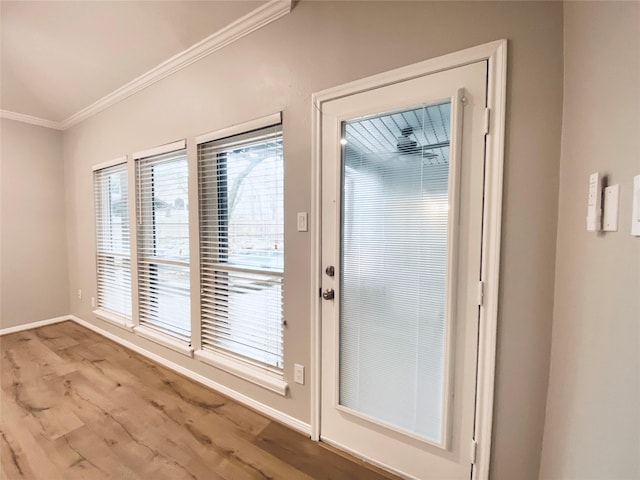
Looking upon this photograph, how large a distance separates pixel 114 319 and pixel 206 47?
295 centimetres

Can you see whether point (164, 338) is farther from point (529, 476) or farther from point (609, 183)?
point (609, 183)

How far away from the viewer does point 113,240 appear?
3.09 metres

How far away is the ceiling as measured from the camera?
1.80 m

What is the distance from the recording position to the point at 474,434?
123 cm

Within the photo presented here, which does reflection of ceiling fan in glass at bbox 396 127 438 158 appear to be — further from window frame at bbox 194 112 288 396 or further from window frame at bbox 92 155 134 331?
window frame at bbox 92 155 134 331

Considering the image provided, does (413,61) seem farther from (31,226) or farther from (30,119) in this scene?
(31,226)

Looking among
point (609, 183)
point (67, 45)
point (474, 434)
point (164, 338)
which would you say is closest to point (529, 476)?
point (474, 434)

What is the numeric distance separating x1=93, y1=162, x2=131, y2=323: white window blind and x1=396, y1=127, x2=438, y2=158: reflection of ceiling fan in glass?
283cm

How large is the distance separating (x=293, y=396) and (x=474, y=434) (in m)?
1.04

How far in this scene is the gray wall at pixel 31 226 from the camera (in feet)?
10.8

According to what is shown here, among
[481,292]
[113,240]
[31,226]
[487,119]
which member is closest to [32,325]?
[31,226]

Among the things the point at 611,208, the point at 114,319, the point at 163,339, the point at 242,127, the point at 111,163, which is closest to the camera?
the point at 611,208

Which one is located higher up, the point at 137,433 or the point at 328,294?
the point at 328,294

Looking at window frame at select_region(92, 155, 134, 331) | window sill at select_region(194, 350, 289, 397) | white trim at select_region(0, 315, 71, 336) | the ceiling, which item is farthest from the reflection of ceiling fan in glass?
white trim at select_region(0, 315, 71, 336)
